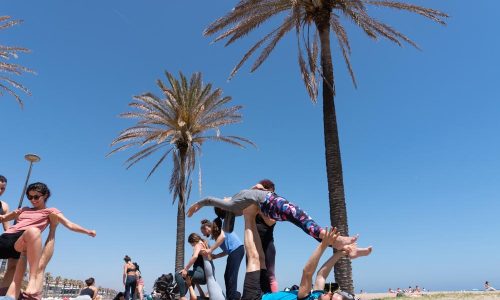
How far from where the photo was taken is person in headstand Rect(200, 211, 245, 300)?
5.43m

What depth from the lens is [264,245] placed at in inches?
181

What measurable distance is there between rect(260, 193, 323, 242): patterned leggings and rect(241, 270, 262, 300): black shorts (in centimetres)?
62

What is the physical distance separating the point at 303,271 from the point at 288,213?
1.92 feet

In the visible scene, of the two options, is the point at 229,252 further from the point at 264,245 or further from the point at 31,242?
the point at 31,242

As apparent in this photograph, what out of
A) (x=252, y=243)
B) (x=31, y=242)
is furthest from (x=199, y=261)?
(x=31, y=242)

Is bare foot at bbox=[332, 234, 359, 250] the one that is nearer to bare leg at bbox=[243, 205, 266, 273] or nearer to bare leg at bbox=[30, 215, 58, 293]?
bare leg at bbox=[243, 205, 266, 273]

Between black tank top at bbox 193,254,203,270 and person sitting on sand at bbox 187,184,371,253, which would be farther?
black tank top at bbox 193,254,203,270

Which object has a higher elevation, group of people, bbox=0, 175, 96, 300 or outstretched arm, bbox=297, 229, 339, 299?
group of people, bbox=0, 175, 96, 300

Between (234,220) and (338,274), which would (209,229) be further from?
(338,274)

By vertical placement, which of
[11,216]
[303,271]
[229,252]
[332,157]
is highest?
[332,157]

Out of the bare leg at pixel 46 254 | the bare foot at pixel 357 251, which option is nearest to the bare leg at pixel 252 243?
the bare foot at pixel 357 251

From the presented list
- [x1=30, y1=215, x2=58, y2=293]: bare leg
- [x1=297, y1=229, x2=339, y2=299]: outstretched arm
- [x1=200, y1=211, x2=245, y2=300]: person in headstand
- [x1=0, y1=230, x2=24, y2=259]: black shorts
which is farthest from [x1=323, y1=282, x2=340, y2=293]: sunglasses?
[x1=0, y1=230, x2=24, y2=259]: black shorts

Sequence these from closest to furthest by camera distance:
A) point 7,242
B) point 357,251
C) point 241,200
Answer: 1. point 357,251
2. point 241,200
3. point 7,242

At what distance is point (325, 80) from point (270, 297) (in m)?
9.91
